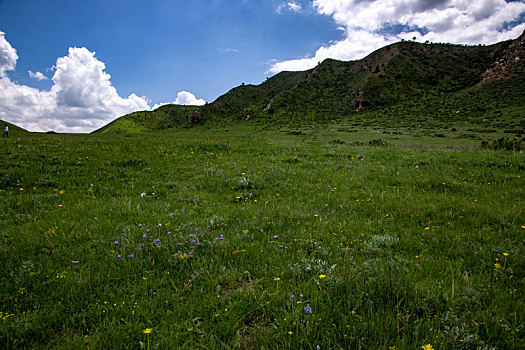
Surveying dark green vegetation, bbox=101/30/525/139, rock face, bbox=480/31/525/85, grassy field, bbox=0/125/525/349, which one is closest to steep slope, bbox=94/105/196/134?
dark green vegetation, bbox=101/30/525/139

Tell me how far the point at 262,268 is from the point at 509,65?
120 m

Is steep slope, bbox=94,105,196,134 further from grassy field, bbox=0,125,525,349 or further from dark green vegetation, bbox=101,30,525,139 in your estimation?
grassy field, bbox=0,125,525,349

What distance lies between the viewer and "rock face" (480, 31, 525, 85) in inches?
2971

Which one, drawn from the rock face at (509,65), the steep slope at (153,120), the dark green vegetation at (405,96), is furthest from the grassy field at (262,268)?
the steep slope at (153,120)

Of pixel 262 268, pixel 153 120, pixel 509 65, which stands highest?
pixel 153 120

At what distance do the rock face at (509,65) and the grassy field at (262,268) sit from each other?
340ft

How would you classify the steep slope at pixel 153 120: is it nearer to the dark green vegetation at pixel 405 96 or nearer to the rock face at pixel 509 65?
the dark green vegetation at pixel 405 96

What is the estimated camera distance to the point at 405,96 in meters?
92.1

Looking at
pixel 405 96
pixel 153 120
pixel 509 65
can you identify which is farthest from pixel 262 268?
pixel 153 120

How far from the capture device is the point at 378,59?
130 m

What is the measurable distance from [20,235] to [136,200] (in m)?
2.79

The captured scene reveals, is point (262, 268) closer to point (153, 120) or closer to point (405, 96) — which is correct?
point (405, 96)

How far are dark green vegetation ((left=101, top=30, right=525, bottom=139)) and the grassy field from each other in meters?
37.3

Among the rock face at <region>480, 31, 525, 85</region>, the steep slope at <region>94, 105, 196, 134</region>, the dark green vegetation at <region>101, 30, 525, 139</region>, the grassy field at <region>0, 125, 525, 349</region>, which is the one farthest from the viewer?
the steep slope at <region>94, 105, 196, 134</region>
